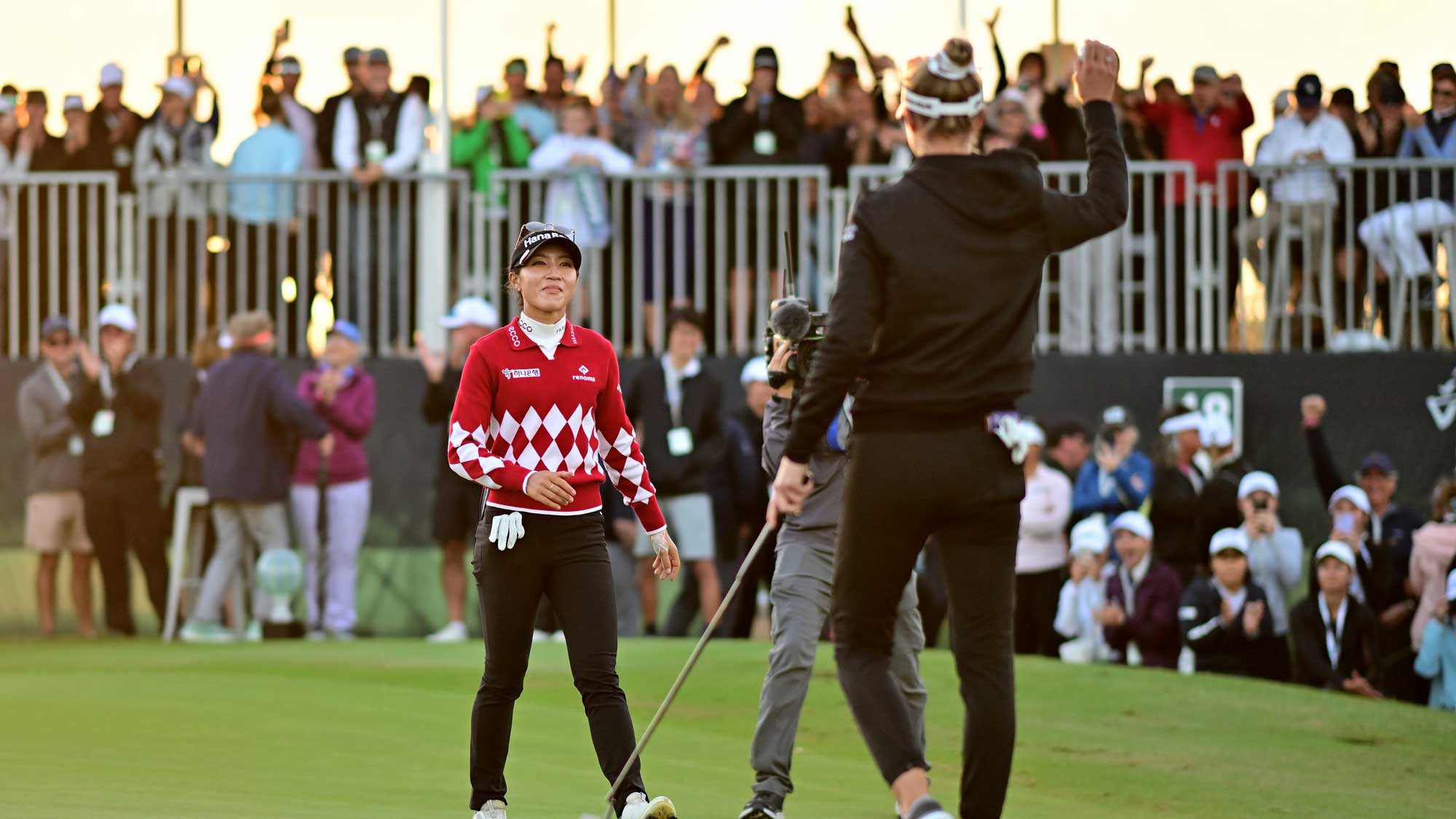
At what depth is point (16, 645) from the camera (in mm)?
14562

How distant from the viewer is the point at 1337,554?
1202 cm

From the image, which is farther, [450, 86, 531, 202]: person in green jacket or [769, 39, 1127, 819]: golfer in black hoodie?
[450, 86, 531, 202]: person in green jacket

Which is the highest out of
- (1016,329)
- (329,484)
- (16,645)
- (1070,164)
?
(1070,164)

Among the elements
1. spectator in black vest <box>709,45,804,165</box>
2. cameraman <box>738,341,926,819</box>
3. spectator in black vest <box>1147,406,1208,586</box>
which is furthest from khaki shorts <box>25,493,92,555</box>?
cameraman <box>738,341,926,819</box>

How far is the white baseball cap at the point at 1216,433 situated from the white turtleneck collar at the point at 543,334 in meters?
8.44

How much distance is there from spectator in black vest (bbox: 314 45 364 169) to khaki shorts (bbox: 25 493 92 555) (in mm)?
3102

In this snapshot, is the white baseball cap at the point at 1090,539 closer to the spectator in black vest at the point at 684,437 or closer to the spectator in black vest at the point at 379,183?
the spectator in black vest at the point at 684,437

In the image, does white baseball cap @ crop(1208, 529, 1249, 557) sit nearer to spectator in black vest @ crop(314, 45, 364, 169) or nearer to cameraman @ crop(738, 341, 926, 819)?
cameraman @ crop(738, 341, 926, 819)

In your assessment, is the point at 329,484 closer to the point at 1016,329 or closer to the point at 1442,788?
the point at 1442,788

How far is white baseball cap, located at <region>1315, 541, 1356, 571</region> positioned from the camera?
39.3 feet

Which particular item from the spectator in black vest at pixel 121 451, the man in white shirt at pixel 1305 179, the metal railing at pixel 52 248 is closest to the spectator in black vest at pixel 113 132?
the metal railing at pixel 52 248

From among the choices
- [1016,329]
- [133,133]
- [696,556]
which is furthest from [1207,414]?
[1016,329]

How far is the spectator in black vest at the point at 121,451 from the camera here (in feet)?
48.9

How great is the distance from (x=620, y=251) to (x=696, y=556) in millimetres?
Result: 2737
